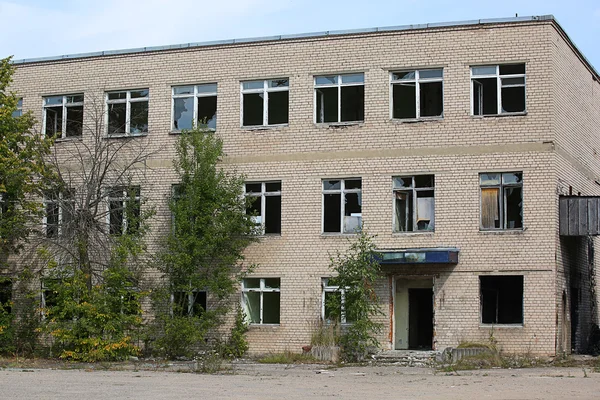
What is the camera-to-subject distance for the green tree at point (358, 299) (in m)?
26.6

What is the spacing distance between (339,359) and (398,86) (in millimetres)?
8006

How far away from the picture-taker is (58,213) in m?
31.0

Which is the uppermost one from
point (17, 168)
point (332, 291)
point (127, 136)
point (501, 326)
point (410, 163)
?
point (127, 136)

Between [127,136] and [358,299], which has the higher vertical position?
[127,136]

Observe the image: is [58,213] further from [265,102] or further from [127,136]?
[265,102]

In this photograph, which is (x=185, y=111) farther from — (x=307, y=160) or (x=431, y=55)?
(x=431, y=55)

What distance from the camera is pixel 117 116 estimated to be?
31.5m

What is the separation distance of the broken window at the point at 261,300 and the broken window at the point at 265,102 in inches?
187

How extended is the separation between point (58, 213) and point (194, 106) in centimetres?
545

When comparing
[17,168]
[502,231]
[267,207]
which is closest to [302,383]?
[502,231]

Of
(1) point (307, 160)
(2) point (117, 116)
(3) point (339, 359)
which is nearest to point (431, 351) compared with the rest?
(3) point (339, 359)

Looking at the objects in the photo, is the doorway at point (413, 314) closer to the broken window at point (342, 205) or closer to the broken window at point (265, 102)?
the broken window at point (342, 205)

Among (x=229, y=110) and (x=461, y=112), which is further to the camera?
(x=229, y=110)

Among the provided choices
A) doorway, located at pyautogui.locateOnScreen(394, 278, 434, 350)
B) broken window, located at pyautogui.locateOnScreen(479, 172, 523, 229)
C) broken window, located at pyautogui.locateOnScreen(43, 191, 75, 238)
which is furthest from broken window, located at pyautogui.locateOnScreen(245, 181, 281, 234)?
broken window, located at pyautogui.locateOnScreen(479, 172, 523, 229)
